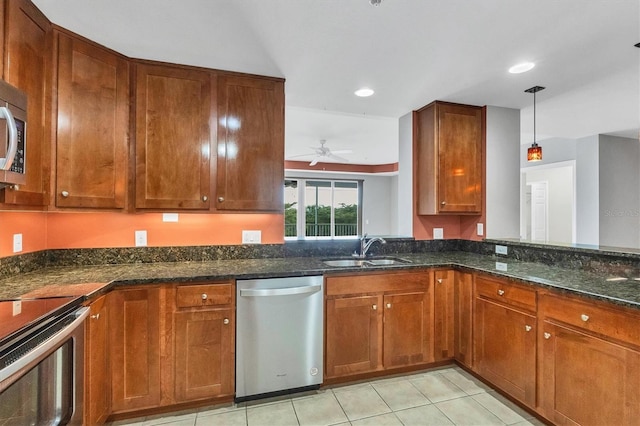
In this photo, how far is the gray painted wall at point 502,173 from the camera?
3.15 m

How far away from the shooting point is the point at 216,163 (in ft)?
7.86

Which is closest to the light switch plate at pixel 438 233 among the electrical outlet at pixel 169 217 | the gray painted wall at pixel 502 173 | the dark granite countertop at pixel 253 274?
the gray painted wall at pixel 502 173

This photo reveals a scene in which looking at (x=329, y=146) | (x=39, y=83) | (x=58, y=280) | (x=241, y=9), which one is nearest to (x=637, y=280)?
(x=241, y=9)

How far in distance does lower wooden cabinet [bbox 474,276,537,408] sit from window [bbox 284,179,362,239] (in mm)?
5796

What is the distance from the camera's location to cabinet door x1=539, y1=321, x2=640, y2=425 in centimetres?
151

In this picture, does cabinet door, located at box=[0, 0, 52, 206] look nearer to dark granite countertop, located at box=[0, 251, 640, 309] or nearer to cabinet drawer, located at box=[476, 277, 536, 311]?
dark granite countertop, located at box=[0, 251, 640, 309]

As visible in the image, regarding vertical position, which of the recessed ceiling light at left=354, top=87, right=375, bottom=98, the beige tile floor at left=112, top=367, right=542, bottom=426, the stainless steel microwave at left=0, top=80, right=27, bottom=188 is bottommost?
the beige tile floor at left=112, top=367, right=542, bottom=426

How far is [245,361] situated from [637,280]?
247cm

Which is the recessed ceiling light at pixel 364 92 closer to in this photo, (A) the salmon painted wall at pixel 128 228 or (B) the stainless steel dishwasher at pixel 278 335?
(A) the salmon painted wall at pixel 128 228

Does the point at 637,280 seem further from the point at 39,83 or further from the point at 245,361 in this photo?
the point at 39,83

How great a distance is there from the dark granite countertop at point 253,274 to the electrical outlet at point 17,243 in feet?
0.52

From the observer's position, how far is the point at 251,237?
2748mm

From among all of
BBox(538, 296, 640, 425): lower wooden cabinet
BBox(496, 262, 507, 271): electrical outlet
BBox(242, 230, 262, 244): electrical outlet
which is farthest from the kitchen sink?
BBox(538, 296, 640, 425): lower wooden cabinet

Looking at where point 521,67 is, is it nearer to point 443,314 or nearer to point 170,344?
point 443,314
